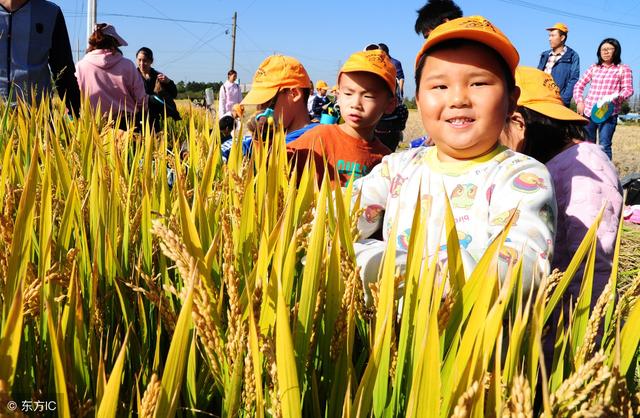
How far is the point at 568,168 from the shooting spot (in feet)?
4.58

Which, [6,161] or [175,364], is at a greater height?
[6,161]

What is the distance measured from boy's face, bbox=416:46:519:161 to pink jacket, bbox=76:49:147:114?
263 cm

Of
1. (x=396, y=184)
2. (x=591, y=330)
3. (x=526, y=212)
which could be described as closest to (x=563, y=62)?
(x=396, y=184)

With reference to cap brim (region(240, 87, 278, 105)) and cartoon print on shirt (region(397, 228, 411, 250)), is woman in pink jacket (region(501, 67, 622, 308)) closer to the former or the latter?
cartoon print on shirt (region(397, 228, 411, 250))

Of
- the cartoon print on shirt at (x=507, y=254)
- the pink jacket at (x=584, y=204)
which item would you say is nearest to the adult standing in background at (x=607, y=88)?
the pink jacket at (x=584, y=204)

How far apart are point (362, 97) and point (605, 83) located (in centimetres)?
476

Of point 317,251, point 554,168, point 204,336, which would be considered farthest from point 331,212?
point 554,168

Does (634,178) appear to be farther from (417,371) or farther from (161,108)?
(417,371)

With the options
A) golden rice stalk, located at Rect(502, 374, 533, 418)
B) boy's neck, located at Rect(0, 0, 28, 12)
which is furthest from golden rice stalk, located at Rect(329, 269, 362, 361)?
boy's neck, located at Rect(0, 0, 28, 12)

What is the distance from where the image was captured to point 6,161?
88 centimetres

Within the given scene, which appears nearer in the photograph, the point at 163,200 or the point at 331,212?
the point at 331,212

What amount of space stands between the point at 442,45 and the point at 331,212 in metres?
0.49

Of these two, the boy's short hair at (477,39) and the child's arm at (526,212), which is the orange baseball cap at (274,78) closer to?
the boy's short hair at (477,39)

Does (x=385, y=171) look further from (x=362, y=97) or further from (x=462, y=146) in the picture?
(x=362, y=97)
